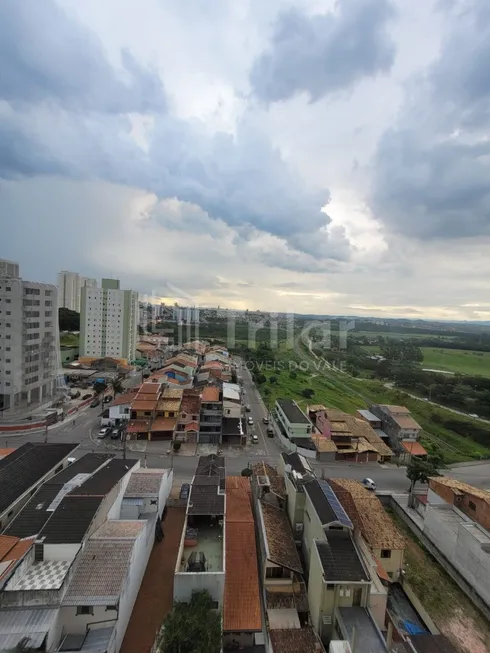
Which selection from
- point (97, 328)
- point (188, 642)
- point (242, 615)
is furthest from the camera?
point (97, 328)

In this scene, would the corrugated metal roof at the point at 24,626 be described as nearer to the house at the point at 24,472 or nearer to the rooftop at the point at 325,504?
the house at the point at 24,472

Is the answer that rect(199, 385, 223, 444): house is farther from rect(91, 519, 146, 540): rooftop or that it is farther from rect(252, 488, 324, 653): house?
rect(91, 519, 146, 540): rooftop


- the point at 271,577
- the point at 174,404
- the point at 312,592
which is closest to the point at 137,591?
the point at 271,577

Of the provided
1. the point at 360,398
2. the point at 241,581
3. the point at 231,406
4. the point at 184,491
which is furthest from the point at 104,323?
the point at 241,581

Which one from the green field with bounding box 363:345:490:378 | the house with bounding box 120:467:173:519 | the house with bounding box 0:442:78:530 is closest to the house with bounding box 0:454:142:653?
the house with bounding box 120:467:173:519

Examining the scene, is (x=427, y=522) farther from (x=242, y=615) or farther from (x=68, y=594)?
(x=68, y=594)

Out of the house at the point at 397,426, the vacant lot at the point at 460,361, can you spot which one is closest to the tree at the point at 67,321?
the house at the point at 397,426

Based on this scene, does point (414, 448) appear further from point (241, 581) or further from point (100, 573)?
point (100, 573)
